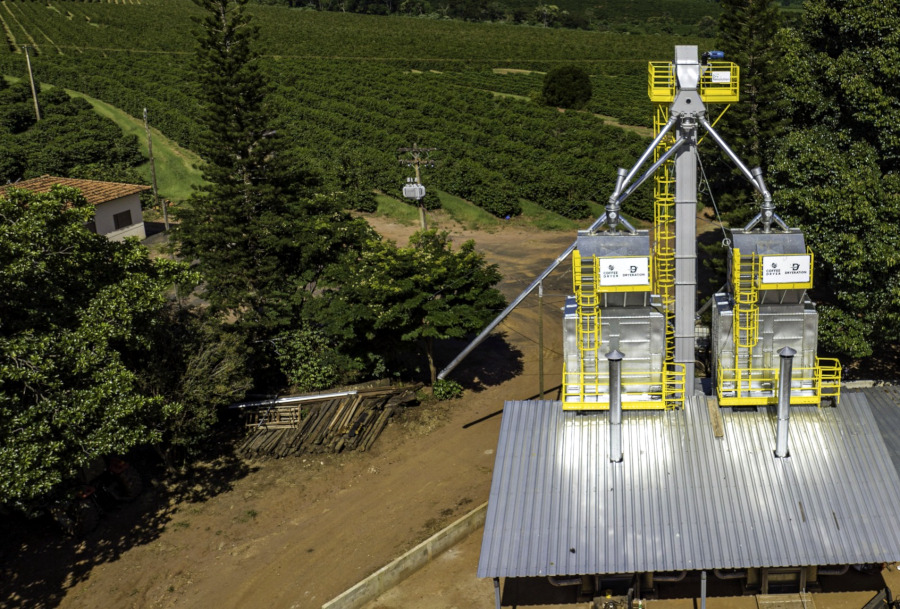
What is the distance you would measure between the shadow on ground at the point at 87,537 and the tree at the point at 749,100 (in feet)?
82.5

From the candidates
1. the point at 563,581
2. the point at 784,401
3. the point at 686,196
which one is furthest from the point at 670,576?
the point at 686,196

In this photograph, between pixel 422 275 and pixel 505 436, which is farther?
pixel 422 275

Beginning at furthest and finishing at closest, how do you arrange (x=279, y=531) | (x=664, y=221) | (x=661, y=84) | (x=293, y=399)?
(x=293, y=399) < (x=279, y=531) < (x=664, y=221) < (x=661, y=84)

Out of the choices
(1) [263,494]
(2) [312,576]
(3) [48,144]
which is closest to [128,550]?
(1) [263,494]

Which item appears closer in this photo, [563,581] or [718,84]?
[563,581]

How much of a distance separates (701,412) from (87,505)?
19.6 metres

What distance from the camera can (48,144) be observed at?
67250 millimetres

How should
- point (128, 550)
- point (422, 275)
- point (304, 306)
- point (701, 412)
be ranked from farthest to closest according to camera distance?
point (304, 306)
point (422, 275)
point (128, 550)
point (701, 412)

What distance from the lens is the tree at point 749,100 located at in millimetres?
35906

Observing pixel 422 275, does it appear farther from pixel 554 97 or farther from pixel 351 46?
pixel 351 46

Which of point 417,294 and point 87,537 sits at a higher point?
point 417,294

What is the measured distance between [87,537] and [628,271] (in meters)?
19.1

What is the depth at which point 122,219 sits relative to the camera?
5197cm

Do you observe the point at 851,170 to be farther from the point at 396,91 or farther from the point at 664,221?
the point at 396,91
